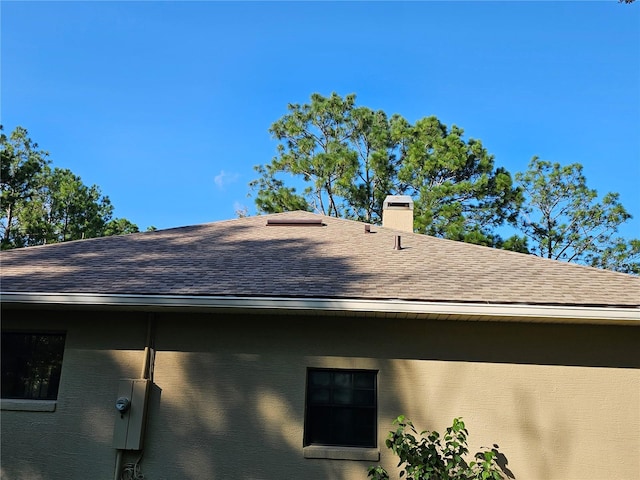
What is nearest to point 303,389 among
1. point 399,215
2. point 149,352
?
point 149,352

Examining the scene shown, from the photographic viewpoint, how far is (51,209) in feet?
106

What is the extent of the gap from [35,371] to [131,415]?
5.02 feet

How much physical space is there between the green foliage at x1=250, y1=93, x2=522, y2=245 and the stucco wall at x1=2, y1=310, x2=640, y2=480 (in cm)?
1272

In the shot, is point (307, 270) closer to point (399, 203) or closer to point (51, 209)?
point (399, 203)

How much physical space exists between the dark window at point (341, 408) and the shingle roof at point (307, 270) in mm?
1036

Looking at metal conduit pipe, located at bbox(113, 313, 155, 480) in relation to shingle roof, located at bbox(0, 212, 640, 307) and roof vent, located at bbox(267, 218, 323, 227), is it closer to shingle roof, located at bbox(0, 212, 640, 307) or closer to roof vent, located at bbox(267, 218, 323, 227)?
shingle roof, located at bbox(0, 212, 640, 307)

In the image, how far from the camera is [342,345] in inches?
231

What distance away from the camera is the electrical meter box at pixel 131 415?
5574mm

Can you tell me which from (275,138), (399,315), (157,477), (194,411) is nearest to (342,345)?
(399,315)

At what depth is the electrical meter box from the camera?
5.57 meters

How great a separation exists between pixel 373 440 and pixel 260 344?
1.71 m

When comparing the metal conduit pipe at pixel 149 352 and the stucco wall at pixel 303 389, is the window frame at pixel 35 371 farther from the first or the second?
the metal conduit pipe at pixel 149 352

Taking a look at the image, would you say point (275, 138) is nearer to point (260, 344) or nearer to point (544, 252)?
point (544, 252)

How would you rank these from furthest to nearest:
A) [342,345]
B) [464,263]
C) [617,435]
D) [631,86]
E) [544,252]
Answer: [544,252], [631,86], [464,263], [342,345], [617,435]
